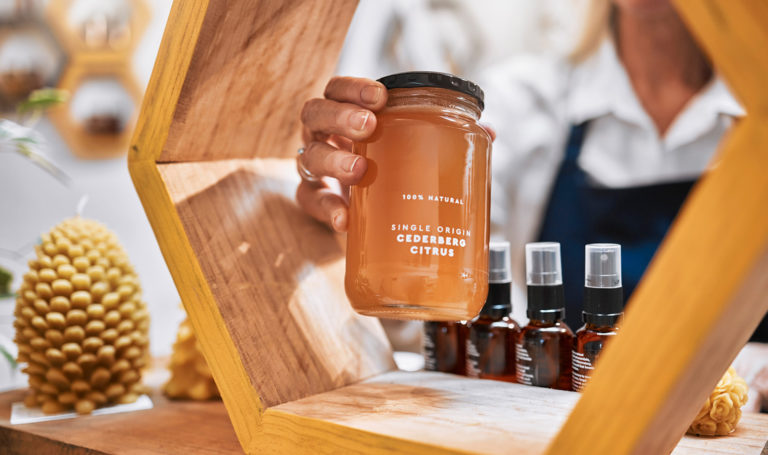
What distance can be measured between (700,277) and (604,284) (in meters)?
0.35

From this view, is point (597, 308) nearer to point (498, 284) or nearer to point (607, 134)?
point (498, 284)

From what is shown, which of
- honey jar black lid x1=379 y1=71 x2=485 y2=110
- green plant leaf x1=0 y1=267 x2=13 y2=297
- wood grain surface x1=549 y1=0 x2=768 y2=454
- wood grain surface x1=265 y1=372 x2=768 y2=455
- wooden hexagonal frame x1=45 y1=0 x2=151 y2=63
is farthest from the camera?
wooden hexagonal frame x1=45 y1=0 x2=151 y2=63

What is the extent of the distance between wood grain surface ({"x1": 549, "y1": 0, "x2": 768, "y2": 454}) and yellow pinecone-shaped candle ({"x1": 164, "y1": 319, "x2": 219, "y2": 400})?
0.61 m

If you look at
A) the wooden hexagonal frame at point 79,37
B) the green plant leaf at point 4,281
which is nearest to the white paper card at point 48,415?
the green plant leaf at point 4,281

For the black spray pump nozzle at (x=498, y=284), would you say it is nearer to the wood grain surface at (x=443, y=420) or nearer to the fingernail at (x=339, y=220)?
the wood grain surface at (x=443, y=420)

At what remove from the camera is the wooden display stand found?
32 cm

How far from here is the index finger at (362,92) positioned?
570mm

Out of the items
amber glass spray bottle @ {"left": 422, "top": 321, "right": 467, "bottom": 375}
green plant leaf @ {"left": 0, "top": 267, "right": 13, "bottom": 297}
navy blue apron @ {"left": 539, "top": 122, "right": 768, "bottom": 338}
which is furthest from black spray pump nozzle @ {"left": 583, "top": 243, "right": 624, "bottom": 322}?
navy blue apron @ {"left": 539, "top": 122, "right": 768, "bottom": 338}

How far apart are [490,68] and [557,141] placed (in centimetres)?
39

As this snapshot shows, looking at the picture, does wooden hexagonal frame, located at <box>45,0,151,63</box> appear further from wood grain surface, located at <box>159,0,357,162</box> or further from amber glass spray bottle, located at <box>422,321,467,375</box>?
amber glass spray bottle, located at <box>422,321,467,375</box>

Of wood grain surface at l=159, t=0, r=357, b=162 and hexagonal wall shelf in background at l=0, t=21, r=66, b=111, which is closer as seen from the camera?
wood grain surface at l=159, t=0, r=357, b=162

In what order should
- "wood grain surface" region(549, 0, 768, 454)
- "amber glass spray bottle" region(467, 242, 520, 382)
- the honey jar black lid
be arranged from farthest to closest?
"amber glass spray bottle" region(467, 242, 520, 382), the honey jar black lid, "wood grain surface" region(549, 0, 768, 454)

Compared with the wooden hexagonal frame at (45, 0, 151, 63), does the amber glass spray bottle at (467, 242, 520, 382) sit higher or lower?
lower

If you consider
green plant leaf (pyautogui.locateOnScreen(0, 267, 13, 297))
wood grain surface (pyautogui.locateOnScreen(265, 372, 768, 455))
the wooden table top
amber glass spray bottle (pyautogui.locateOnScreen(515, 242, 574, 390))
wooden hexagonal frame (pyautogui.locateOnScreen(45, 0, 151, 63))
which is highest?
wooden hexagonal frame (pyautogui.locateOnScreen(45, 0, 151, 63))
